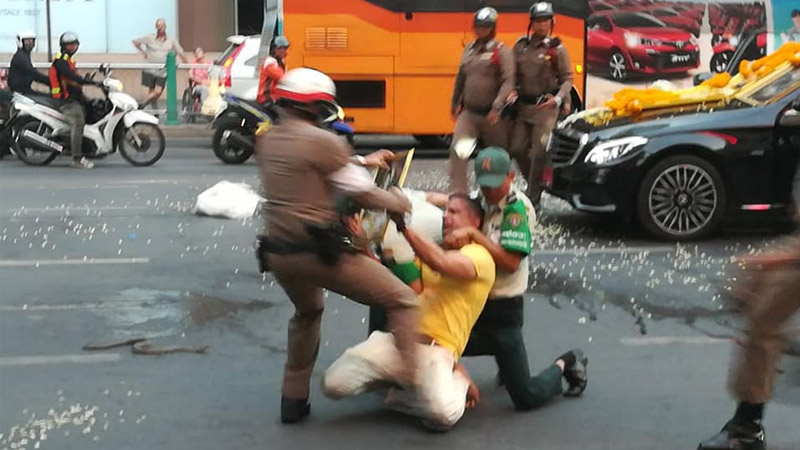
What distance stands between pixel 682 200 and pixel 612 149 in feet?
2.35

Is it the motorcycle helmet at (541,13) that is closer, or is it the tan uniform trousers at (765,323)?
the tan uniform trousers at (765,323)

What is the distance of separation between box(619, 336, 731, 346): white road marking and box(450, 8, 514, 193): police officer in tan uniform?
3275 millimetres

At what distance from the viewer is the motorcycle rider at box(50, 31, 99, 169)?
570 inches

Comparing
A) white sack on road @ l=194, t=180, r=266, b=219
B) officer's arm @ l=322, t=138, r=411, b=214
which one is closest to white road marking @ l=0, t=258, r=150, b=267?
white sack on road @ l=194, t=180, r=266, b=219

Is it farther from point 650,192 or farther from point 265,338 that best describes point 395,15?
point 265,338

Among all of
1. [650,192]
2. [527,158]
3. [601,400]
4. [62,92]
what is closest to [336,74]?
[62,92]

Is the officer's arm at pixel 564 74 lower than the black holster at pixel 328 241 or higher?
higher

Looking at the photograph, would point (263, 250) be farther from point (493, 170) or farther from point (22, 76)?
point (22, 76)

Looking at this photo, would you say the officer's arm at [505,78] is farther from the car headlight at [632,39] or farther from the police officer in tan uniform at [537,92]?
the car headlight at [632,39]

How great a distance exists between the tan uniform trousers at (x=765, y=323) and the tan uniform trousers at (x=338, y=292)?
133cm

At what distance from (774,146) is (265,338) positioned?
4854 mm

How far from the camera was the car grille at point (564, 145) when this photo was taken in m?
9.77

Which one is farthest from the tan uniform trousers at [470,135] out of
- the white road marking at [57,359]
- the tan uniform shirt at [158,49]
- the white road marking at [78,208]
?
the tan uniform shirt at [158,49]

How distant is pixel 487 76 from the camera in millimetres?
9750
